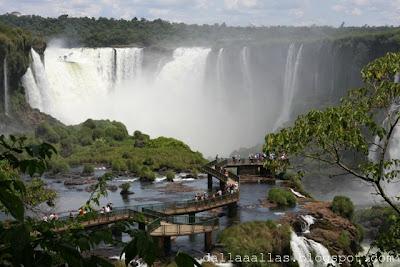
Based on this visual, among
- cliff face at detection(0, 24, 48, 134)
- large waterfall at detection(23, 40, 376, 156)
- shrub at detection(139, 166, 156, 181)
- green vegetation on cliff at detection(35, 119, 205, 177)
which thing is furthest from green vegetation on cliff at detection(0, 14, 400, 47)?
shrub at detection(139, 166, 156, 181)

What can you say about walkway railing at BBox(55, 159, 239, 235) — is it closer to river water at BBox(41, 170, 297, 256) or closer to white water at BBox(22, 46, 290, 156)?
river water at BBox(41, 170, 297, 256)

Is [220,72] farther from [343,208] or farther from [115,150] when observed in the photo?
[343,208]

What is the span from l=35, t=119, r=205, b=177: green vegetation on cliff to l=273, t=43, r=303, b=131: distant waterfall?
72.8 feet

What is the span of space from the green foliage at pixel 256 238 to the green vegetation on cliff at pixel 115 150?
18.1m

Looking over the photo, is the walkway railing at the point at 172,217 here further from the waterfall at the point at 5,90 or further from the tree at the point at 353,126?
the waterfall at the point at 5,90

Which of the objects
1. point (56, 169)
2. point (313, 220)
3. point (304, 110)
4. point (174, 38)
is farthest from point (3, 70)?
point (174, 38)

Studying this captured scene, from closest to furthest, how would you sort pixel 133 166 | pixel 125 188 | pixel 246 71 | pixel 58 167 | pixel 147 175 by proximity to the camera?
1. pixel 125 188
2. pixel 147 175
3. pixel 58 167
4. pixel 133 166
5. pixel 246 71

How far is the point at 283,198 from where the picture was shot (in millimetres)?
34406

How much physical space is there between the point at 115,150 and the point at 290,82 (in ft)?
99.5

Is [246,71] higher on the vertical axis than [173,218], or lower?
higher

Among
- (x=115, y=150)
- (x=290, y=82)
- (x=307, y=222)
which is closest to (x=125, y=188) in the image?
(x=307, y=222)

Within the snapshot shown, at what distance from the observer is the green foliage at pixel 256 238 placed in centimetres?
2492

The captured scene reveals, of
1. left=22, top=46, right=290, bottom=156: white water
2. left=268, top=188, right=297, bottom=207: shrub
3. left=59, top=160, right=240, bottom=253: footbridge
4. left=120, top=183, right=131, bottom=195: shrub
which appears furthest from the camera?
left=22, top=46, right=290, bottom=156: white water

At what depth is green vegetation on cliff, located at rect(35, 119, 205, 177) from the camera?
4828 cm
